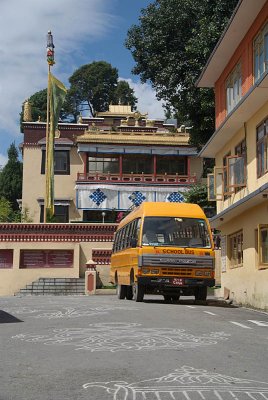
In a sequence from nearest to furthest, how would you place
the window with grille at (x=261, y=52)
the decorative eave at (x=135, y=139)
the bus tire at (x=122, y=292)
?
1. the window with grille at (x=261, y=52)
2. the bus tire at (x=122, y=292)
3. the decorative eave at (x=135, y=139)

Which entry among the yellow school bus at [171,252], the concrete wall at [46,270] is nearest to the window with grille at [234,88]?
the yellow school bus at [171,252]

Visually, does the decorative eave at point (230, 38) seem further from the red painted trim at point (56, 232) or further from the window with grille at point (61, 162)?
the window with grille at point (61, 162)

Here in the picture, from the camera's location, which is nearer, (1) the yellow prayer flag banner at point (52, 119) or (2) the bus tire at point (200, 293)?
(2) the bus tire at point (200, 293)

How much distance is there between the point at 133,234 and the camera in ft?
66.1

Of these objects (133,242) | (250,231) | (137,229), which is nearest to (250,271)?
(250,231)

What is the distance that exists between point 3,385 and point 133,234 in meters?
13.6

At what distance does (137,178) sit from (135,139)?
2.99 m

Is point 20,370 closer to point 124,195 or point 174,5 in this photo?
point 174,5

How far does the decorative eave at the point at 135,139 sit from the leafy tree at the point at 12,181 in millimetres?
20773

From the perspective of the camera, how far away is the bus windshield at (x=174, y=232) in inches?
742

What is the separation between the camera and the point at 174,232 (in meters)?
19.0

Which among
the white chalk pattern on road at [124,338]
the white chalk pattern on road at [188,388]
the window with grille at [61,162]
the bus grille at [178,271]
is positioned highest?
the window with grille at [61,162]

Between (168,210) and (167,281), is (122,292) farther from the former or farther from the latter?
(168,210)

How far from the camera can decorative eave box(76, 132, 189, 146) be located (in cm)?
4684
